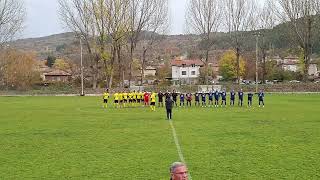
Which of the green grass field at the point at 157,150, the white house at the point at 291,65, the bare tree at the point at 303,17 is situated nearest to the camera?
the green grass field at the point at 157,150

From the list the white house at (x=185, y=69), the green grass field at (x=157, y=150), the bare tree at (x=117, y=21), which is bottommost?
the green grass field at (x=157, y=150)

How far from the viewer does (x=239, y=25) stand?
2827 inches

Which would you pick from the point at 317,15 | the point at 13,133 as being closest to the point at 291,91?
the point at 317,15

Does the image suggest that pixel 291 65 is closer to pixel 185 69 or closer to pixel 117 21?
pixel 185 69

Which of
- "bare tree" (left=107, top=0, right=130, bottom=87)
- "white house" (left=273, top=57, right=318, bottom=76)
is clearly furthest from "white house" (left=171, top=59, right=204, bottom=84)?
"bare tree" (left=107, top=0, right=130, bottom=87)

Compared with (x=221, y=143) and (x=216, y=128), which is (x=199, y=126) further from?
(x=221, y=143)

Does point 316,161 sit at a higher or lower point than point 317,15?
lower

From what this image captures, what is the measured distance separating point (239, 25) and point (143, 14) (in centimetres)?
1544

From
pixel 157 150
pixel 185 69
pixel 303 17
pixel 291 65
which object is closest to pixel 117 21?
pixel 303 17

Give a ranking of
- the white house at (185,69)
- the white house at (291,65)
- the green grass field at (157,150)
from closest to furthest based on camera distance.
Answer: the green grass field at (157,150) < the white house at (185,69) < the white house at (291,65)

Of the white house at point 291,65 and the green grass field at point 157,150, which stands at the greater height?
the white house at point 291,65

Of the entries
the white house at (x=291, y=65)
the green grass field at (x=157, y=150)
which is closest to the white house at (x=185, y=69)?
the white house at (x=291, y=65)

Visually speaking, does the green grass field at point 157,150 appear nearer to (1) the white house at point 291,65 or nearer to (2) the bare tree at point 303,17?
(2) the bare tree at point 303,17

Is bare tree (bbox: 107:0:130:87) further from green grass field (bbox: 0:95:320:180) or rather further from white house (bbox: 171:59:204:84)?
white house (bbox: 171:59:204:84)
